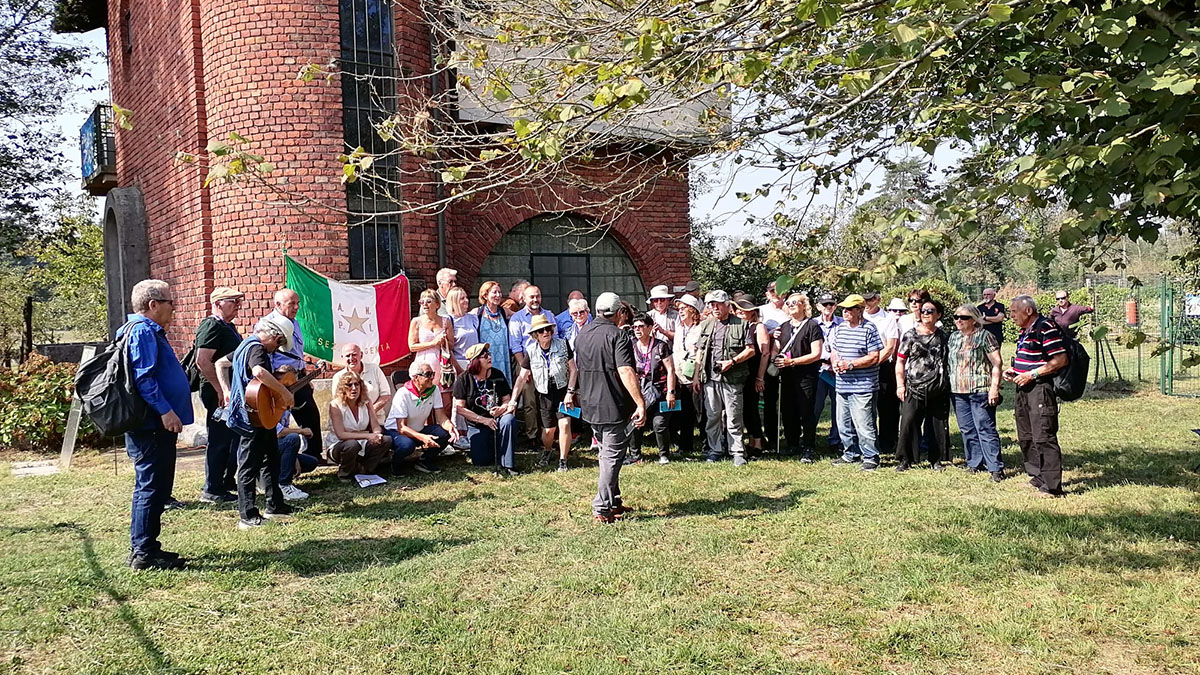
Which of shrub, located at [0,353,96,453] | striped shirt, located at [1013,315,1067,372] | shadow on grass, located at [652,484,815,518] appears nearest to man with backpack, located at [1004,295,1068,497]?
striped shirt, located at [1013,315,1067,372]

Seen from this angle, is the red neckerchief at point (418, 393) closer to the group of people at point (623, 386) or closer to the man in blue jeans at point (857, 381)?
the group of people at point (623, 386)

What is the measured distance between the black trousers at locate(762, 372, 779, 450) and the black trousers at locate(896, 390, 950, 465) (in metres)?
1.46

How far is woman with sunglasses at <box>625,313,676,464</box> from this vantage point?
9008mm

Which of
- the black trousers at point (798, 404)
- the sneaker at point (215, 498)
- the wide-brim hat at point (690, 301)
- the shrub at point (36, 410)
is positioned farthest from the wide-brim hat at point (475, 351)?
the shrub at point (36, 410)

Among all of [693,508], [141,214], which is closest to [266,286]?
[141,214]

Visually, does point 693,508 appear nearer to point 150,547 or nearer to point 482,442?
point 482,442

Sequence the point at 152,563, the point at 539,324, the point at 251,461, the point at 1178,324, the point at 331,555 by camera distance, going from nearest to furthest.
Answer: the point at 152,563 < the point at 331,555 < the point at 251,461 < the point at 539,324 < the point at 1178,324

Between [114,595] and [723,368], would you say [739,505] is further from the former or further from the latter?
[114,595]

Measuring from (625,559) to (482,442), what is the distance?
11.2ft

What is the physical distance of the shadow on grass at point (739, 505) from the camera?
6809mm

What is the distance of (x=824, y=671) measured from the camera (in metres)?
3.97

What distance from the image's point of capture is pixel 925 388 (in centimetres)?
825

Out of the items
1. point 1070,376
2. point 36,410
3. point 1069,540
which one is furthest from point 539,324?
point 36,410

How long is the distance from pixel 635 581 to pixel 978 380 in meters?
4.25
